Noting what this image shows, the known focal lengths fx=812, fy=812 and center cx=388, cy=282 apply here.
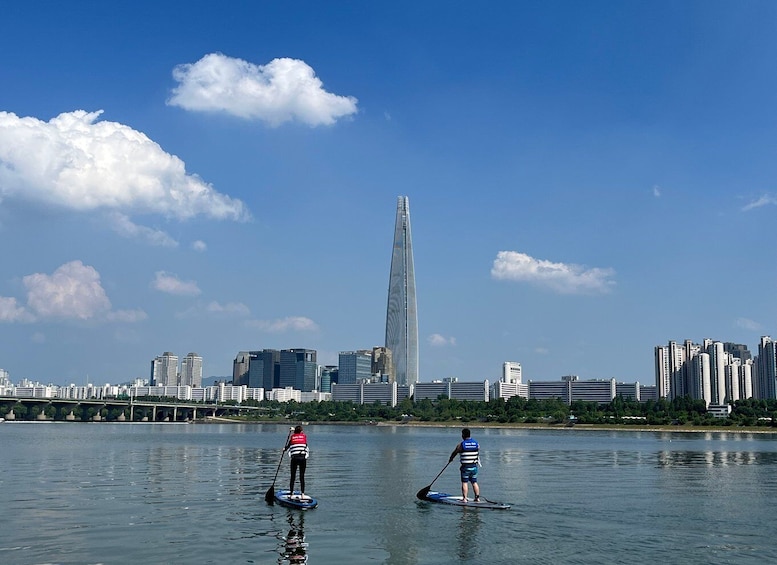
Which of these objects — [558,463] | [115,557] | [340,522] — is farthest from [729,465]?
[115,557]

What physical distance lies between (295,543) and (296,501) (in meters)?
7.45

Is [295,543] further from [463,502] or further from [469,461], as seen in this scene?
[469,461]

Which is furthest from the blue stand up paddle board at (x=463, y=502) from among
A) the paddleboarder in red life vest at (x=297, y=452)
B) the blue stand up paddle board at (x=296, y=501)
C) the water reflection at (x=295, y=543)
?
the water reflection at (x=295, y=543)

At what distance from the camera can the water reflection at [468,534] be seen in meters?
23.2

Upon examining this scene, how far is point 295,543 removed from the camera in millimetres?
24750

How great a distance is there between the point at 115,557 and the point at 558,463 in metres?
48.2

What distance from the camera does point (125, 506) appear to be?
33.2 metres

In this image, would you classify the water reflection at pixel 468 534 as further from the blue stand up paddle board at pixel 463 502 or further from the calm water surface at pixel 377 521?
the blue stand up paddle board at pixel 463 502

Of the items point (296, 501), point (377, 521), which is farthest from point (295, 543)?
point (296, 501)

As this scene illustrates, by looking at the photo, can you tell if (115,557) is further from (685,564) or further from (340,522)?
(685,564)

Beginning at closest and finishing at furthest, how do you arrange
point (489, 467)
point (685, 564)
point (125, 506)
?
point (685, 564) < point (125, 506) < point (489, 467)

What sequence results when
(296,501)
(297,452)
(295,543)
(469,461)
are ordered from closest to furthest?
(295,543), (296,501), (469,461), (297,452)

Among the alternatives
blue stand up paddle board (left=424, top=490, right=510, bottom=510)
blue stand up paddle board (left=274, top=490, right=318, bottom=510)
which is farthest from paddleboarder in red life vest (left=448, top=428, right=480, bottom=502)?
blue stand up paddle board (left=274, top=490, right=318, bottom=510)

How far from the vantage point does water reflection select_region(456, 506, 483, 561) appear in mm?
23219
